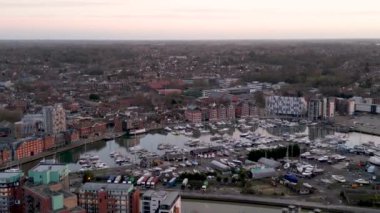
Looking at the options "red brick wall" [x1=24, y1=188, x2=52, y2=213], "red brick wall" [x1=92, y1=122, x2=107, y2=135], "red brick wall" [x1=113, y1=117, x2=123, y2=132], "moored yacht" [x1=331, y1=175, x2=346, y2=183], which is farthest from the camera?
"red brick wall" [x1=113, y1=117, x2=123, y2=132]

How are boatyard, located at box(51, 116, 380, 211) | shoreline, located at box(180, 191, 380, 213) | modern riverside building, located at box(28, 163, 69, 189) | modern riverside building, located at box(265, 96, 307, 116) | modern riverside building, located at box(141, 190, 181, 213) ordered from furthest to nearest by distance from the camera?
modern riverside building, located at box(265, 96, 307, 116)
boatyard, located at box(51, 116, 380, 211)
shoreline, located at box(180, 191, 380, 213)
modern riverside building, located at box(28, 163, 69, 189)
modern riverside building, located at box(141, 190, 181, 213)

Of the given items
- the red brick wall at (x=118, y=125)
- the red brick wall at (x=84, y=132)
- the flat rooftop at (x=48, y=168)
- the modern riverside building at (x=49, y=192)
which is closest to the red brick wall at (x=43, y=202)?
the modern riverside building at (x=49, y=192)

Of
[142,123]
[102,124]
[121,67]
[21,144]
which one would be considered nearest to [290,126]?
[142,123]

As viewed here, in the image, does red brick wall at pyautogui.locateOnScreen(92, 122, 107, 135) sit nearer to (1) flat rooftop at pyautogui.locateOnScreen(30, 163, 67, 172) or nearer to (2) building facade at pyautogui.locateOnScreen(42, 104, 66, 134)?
(2) building facade at pyautogui.locateOnScreen(42, 104, 66, 134)

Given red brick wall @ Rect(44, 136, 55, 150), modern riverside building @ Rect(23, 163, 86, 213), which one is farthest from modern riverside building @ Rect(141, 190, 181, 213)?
red brick wall @ Rect(44, 136, 55, 150)

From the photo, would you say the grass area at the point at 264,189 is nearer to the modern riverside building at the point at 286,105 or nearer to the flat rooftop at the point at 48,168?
the flat rooftop at the point at 48,168

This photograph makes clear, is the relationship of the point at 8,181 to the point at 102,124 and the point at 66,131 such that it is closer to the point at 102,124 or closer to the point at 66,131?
the point at 66,131
